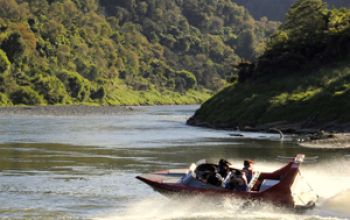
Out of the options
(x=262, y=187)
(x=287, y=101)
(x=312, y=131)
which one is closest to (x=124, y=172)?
(x=262, y=187)

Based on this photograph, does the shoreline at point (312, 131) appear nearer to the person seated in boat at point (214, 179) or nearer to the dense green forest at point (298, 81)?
the dense green forest at point (298, 81)

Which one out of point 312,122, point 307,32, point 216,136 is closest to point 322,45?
point 307,32

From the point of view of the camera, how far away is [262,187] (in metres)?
38.8

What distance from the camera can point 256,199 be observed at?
38000 mm

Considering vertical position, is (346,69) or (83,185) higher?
(346,69)

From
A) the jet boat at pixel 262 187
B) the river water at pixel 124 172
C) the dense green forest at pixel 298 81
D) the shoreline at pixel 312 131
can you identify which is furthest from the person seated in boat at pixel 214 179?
the dense green forest at pixel 298 81

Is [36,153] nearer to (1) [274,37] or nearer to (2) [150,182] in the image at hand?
(2) [150,182]

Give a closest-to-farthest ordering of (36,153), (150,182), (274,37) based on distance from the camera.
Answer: (150,182)
(36,153)
(274,37)

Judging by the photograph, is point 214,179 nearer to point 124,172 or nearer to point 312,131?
point 124,172

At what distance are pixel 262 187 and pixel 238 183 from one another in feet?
4.47

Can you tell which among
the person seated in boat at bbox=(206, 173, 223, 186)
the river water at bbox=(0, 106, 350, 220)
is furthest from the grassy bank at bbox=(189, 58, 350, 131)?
the person seated in boat at bbox=(206, 173, 223, 186)

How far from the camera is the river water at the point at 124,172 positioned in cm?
3866

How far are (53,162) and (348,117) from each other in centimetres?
5150

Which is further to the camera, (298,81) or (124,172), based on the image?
(298,81)
